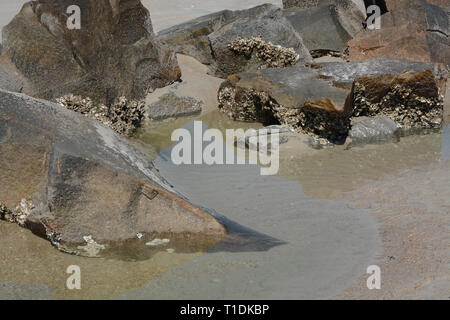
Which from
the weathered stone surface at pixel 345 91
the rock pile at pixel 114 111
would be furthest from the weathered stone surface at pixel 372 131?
the rock pile at pixel 114 111

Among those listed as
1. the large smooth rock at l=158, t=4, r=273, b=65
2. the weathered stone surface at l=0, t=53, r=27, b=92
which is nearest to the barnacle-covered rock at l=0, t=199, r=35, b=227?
the weathered stone surface at l=0, t=53, r=27, b=92

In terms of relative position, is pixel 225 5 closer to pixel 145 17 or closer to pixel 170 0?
pixel 170 0

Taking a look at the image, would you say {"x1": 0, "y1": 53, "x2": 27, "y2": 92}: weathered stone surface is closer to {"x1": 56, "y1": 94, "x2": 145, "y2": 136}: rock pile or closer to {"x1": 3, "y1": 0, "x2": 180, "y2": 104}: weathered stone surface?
{"x1": 3, "y1": 0, "x2": 180, "y2": 104}: weathered stone surface

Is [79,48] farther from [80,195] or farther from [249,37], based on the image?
[80,195]

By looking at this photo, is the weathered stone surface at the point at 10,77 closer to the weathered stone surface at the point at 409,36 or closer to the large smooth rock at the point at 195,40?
the large smooth rock at the point at 195,40

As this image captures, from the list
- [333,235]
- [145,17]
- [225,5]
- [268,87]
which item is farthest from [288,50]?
[225,5]

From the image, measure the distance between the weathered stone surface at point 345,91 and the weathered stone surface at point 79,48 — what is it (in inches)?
58.4

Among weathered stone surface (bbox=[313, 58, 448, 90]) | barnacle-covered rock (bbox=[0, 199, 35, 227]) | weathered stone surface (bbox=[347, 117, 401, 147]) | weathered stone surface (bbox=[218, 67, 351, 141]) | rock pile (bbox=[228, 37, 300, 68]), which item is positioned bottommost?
barnacle-covered rock (bbox=[0, 199, 35, 227])

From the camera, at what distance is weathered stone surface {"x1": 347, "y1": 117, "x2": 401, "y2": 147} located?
677 cm

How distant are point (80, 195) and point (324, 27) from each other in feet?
20.9

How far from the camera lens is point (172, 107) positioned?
7789mm

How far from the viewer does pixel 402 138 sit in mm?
6844

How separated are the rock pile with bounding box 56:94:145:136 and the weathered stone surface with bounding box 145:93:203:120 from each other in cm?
15

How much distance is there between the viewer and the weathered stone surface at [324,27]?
9.63 m
